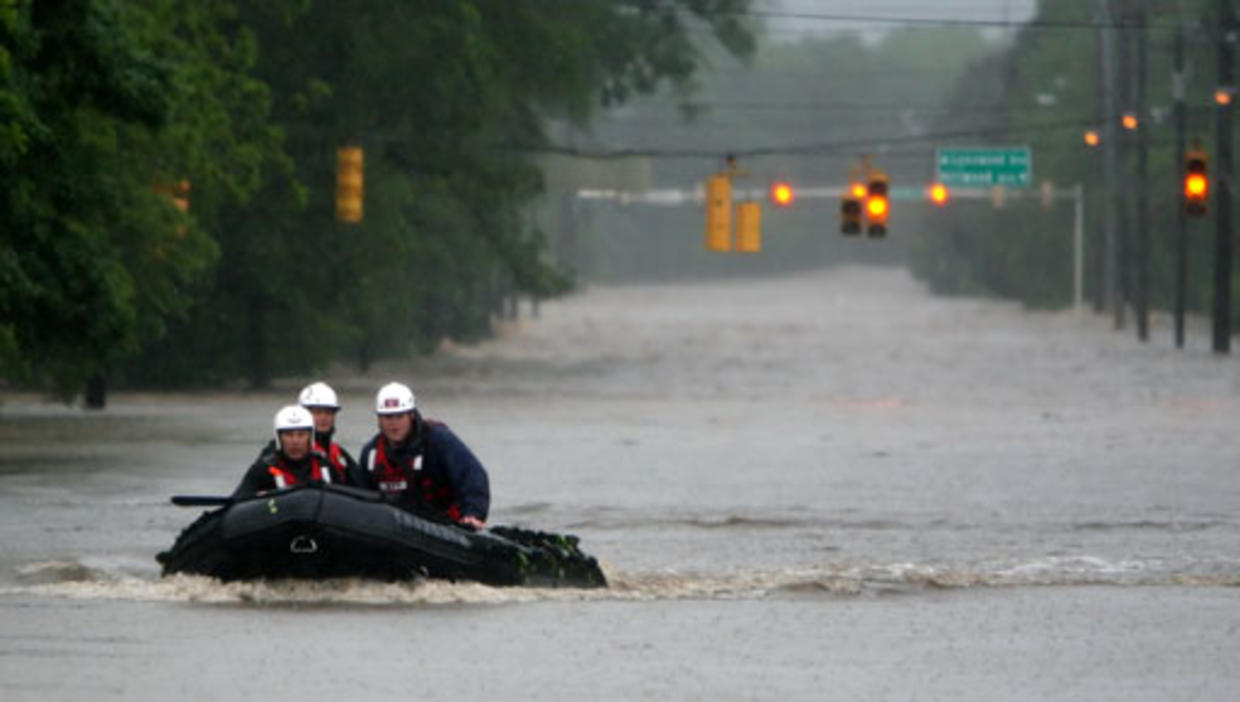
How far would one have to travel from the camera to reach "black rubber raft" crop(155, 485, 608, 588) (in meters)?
19.7

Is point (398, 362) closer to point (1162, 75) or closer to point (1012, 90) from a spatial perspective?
point (1162, 75)

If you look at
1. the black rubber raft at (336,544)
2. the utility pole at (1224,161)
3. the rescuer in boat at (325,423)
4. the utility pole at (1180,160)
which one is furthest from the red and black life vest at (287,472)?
the utility pole at (1180,160)

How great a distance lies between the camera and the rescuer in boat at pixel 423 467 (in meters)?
20.6

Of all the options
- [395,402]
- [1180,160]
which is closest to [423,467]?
[395,402]

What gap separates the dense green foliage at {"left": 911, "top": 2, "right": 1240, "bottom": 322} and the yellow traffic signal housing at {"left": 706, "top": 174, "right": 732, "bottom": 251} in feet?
49.3

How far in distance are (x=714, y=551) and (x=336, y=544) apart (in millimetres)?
6333

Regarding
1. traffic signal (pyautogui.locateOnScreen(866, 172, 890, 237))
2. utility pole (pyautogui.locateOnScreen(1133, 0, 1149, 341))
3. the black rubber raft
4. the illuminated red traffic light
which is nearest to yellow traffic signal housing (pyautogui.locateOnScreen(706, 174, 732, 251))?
traffic signal (pyautogui.locateOnScreen(866, 172, 890, 237))

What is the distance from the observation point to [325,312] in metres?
52.2

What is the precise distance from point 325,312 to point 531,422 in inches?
349

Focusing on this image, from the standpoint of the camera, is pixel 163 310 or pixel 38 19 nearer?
pixel 38 19

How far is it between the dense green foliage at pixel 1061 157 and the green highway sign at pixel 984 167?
6.91 feet

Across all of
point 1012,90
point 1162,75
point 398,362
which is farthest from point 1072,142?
point 398,362

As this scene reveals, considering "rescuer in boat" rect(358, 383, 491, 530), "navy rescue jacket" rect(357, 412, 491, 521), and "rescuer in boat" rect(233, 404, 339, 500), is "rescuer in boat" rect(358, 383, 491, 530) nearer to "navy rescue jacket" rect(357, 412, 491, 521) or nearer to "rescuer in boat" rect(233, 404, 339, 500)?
"navy rescue jacket" rect(357, 412, 491, 521)

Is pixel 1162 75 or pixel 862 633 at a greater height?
pixel 1162 75
